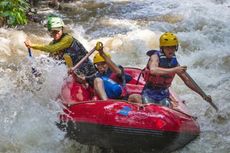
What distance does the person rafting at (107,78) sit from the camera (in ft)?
19.5

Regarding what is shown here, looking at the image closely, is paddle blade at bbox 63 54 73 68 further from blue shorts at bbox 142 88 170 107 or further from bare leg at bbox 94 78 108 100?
blue shorts at bbox 142 88 170 107

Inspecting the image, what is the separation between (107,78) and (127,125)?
1.05 m

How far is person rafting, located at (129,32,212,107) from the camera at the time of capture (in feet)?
18.2

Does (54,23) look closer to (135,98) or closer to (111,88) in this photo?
(111,88)

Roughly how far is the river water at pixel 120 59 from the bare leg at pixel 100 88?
0.54 m

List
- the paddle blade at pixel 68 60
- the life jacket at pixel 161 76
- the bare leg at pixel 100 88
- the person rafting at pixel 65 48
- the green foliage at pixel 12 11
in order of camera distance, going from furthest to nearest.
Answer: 1. the green foliage at pixel 12 11
2. the paddle blade at pixel 68 60
3. the person rafting at pixel 65 48
4. the bare leg at pixel 100 88
5. the life jacket at pixel 161 76

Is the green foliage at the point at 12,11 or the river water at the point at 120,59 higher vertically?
the green foliage at the point at 12,11

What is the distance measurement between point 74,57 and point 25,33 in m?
3.91

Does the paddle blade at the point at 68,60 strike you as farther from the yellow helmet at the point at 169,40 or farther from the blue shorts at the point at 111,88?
the yellow helmet at the point at 169,40

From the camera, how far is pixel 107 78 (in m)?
6.12

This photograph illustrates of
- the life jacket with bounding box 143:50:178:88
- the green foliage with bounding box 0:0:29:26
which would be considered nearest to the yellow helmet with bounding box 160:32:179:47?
the life jacket with bounding box 143:50:178:88

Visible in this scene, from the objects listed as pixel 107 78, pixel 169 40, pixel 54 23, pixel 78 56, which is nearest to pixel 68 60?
pixel 78 56

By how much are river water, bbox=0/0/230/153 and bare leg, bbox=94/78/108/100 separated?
0.54 metres

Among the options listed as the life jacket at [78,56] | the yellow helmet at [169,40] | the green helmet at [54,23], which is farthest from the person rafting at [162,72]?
the green helmet at [54,23]
